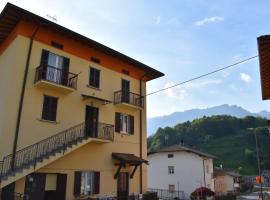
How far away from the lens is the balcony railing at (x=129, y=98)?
20.4 metres

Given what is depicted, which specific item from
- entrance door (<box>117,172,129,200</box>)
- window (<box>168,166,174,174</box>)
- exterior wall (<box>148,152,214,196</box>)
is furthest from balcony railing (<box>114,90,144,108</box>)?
window (<box>168,166,174,174</box>)

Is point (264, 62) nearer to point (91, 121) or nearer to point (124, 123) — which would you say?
point (91, 121)

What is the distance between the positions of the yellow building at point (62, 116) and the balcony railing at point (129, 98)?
0.07 meters

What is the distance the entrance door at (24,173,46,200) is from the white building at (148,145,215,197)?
79.2 feet

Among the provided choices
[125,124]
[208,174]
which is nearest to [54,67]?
[125,124]

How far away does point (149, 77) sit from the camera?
78.2ft

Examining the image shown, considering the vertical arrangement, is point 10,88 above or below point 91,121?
above

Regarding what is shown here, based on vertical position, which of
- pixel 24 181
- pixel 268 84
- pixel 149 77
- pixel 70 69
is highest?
pixel 149 77

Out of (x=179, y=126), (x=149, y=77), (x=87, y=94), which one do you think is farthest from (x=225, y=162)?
(x=87, y=94)

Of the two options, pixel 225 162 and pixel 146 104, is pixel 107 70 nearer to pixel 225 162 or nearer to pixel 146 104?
pixel 146 104

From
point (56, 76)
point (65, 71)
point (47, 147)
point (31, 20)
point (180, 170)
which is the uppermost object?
point (31, 20)

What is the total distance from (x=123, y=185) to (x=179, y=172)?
18.7 m

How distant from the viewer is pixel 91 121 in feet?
61.4

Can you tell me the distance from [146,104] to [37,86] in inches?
388
